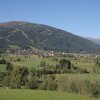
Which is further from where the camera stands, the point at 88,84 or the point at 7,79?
the point at 7,79

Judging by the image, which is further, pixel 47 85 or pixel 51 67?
pixel 51 67

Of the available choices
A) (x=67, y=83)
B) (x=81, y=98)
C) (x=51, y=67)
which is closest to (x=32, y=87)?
(x=67, y=83)

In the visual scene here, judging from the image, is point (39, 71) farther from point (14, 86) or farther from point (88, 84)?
point (88, 84)

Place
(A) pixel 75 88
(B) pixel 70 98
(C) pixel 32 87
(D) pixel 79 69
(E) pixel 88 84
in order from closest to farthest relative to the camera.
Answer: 1. (B) pixel 70 98
2. (E) pixel 88 84
3. (A) pixel 75 88
4. (C) pixel 32 87
5. (D) pixel 79 69

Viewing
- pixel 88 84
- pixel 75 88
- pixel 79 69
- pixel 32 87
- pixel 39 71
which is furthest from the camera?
pixel 79 69

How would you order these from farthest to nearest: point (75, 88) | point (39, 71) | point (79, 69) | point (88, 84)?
1. point (79, 69)
2. point (39, 71)
3. point (75, 88)
4. point (88, 84)

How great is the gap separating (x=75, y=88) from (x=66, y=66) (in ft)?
204

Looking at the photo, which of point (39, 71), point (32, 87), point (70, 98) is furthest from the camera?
point (39, 71)

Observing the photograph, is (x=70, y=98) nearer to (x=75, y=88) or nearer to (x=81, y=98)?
(x=81, y=98)

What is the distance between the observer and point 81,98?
5466 centimetres

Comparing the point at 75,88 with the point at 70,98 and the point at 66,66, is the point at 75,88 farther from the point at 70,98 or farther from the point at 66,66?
the point at 66,66

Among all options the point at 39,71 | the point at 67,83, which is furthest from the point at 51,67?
the point at 67,83

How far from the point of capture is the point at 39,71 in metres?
109

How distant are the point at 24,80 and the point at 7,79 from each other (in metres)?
4.41
